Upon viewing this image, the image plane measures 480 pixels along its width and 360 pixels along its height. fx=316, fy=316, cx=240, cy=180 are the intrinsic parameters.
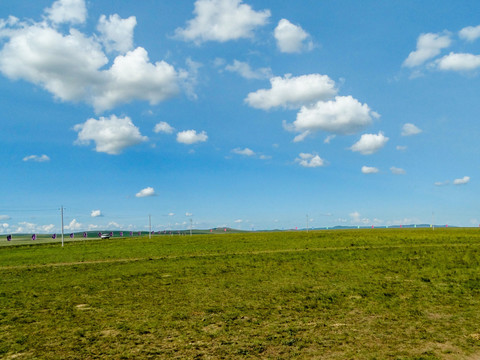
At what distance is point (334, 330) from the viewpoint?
9.11m

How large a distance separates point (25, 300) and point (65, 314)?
14.3ft

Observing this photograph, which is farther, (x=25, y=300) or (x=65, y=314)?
(x=25, y=300)

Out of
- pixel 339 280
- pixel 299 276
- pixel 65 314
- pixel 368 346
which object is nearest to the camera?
pixel 368 346

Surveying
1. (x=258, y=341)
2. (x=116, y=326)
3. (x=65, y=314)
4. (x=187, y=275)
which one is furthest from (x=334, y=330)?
(x=187, y=275)

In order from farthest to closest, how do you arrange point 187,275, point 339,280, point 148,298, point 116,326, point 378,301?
1. point 187,275
2. point 339,280
3. point 148,298
4. point 378,301
5. point 116,326

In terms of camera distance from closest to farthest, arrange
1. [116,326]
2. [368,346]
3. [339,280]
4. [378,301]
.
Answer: [368,346] → [116,326] → [378,301] → [339,280]

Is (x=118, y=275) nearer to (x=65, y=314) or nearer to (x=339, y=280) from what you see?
(x=65, y=314)

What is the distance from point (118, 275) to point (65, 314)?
33.8 ft

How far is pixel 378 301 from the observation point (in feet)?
40.5

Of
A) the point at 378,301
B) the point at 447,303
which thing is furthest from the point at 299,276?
the point at 447,303

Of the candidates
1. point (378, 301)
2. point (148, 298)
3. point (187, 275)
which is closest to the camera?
point (378, 301)

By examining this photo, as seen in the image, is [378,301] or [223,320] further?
[378,301]

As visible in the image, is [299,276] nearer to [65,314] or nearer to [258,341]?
[258,341]

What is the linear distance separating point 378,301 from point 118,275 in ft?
54.5
